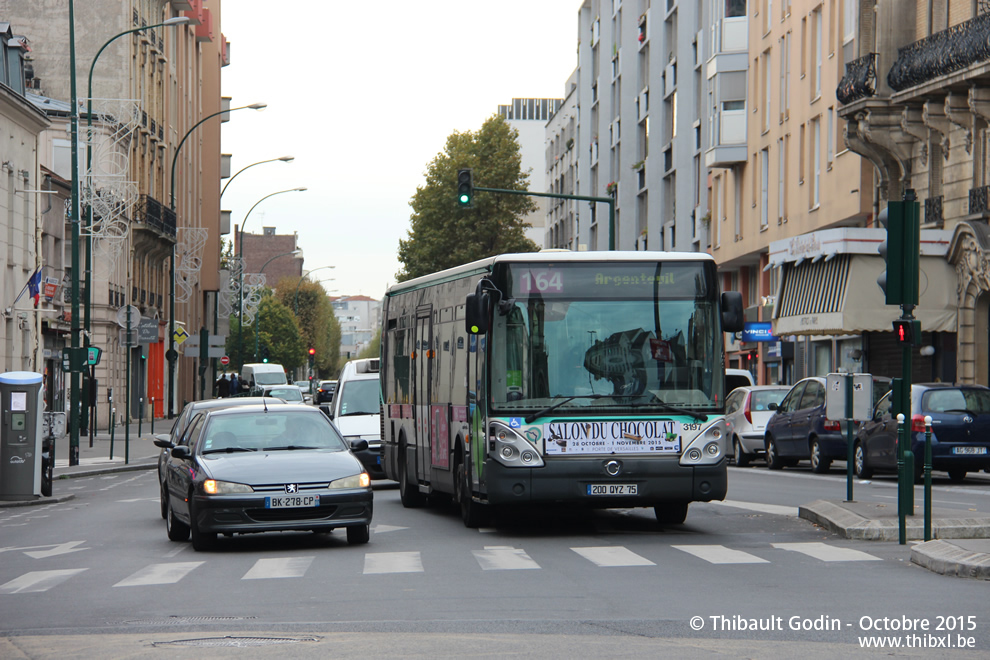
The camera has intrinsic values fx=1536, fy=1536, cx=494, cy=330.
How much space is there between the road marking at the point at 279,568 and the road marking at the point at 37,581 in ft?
5.08

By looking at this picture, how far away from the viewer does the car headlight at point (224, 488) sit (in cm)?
1446

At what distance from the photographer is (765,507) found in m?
19.8

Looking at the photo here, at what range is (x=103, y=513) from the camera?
20562 millimetres

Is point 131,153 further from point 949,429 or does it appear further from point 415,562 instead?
point 415,562

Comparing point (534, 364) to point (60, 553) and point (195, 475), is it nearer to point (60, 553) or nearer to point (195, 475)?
point (195, 475)

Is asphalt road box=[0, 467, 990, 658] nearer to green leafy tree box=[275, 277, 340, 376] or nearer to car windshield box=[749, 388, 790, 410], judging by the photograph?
car windshield box=[749, 388, 790, 410]

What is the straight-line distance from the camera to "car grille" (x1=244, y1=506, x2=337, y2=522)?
14469 millimetres

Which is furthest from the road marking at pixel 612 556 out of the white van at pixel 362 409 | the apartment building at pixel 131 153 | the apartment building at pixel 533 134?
the apartment building at pixel 533 134

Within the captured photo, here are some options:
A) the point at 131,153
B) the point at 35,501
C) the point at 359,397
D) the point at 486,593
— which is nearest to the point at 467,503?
the point at 486,593

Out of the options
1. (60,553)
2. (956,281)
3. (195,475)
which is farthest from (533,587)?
(956,281)

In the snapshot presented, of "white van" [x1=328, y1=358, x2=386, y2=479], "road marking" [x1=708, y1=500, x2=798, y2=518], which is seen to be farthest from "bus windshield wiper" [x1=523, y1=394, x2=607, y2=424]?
"white van" [x1=328, y1=358, x2=386, y2=479]

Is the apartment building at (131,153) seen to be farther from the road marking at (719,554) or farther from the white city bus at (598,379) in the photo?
the road marking at (719,554)

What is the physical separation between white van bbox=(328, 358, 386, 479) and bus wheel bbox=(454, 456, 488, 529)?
6690mm

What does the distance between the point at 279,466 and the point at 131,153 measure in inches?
1831
